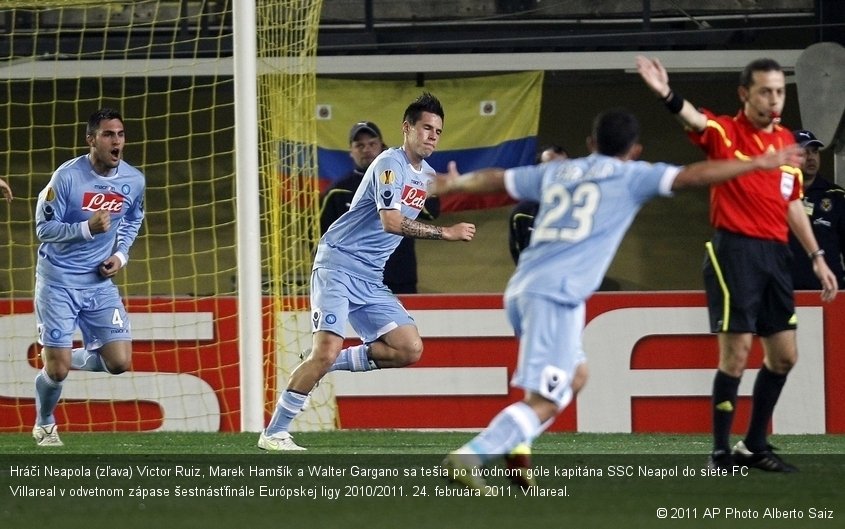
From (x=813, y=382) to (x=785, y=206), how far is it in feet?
12.4

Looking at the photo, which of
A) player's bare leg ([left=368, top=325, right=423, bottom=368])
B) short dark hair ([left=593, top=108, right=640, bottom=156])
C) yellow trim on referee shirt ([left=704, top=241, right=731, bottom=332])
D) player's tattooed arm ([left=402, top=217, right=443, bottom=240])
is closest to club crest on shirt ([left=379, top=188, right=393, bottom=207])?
player's tattooed arm ([left=402, top=217, right=443, bottom=240])

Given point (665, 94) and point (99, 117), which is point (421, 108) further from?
point (99, 117)

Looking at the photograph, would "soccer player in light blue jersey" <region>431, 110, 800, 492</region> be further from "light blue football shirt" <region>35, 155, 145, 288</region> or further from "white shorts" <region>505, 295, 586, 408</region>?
"light blue football shirt" <region>35, 155, 145, 288</region>

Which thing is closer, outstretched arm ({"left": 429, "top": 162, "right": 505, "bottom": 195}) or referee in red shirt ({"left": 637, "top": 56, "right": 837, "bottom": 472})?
outstretched arm ({"left": 429, "top": 162, "right": 505, "bottom": 195})

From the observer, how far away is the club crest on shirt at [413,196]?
757cm

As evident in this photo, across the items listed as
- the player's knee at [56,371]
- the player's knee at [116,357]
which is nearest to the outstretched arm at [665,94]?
the player's knee at [116,357]

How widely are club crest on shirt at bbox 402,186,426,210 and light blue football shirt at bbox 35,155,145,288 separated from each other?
6.59 ft

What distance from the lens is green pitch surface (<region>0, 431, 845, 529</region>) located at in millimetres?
4758

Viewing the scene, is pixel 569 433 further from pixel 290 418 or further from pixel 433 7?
pixel 433 7

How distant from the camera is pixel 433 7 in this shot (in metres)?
14.5

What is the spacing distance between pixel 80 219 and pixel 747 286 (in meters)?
4.26

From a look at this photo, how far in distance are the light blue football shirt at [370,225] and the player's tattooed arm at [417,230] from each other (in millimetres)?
140

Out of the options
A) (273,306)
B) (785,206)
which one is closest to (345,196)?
(273,306)

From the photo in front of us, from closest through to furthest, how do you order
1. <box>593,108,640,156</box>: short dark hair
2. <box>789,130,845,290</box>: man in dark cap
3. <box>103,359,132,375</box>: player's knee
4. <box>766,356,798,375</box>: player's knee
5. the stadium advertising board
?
<box>593,108,640,156</box>: short dark hair → <box>766,356,798,375</box>: player's knee → <box>103,359,132,375</box>: player's knee → the stadium advertising board → <box>789,130,845,290</box>: man in dark cap
